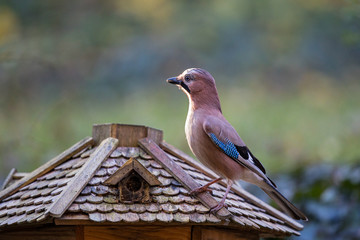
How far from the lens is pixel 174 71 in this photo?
36.1ft

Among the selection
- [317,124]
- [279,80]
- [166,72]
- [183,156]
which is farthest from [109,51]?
[183,156]

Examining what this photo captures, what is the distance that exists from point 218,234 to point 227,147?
21.1 inches

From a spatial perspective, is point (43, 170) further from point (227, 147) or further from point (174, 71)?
point (174, 71)

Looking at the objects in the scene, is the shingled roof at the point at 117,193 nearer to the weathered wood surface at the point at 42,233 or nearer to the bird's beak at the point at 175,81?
the weathered wood surface at the point at 42,233

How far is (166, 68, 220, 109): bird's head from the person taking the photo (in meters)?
3.50

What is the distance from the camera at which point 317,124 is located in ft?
34.5

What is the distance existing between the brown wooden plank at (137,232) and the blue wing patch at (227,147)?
1.69 ft

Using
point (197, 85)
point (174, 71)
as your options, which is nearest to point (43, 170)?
point (197, 85)

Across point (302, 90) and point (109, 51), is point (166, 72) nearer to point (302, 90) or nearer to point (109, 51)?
point (109, 51)

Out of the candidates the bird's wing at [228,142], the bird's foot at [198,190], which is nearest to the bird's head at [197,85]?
the bird's wing at [228,142]

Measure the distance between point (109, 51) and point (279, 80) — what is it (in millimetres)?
3716

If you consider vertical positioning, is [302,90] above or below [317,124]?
above

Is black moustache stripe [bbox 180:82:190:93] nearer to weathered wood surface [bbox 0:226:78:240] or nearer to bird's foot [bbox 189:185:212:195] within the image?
bird's foot [bbox 189:185:212:195]

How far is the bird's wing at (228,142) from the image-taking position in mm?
3385
